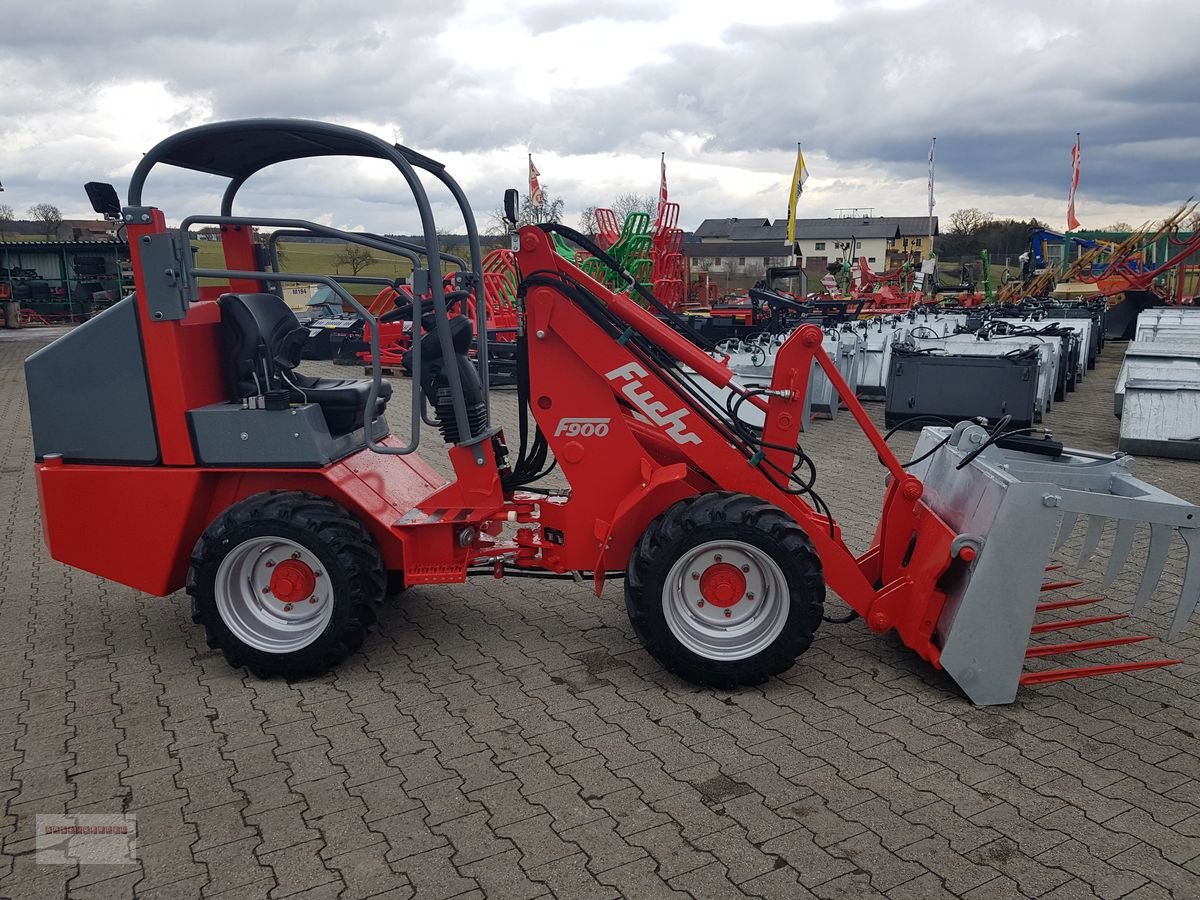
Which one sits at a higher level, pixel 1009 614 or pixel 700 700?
Result: pixel 1009 614

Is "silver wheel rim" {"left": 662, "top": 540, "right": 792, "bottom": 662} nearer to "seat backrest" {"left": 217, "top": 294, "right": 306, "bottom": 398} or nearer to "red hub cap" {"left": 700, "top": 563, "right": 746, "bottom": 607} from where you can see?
"red hub cap" {"left": 700, "top": 563, "right": 746, "bottom": 607}

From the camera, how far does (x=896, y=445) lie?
1023cm

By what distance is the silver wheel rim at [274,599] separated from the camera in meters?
4.05

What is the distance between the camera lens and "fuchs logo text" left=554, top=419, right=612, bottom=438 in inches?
163

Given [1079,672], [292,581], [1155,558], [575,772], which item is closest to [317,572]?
[292,581]

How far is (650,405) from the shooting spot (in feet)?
13.5

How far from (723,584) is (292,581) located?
1.97 metres

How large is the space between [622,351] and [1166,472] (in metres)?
7.01

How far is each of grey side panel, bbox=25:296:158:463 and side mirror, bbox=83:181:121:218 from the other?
1.26 ft

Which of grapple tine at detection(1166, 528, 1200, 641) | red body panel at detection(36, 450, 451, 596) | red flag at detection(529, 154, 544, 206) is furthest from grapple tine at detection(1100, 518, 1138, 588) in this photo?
red flag at detection(529, 154, 544, 206)

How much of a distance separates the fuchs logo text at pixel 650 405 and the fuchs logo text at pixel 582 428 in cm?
17

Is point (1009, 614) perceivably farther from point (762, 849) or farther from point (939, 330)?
point (939, 330)

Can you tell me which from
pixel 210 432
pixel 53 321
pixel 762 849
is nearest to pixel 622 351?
pixel 210 432

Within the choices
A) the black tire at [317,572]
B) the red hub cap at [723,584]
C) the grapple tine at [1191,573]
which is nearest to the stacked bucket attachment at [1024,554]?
the grapple tine at [1191,573]
